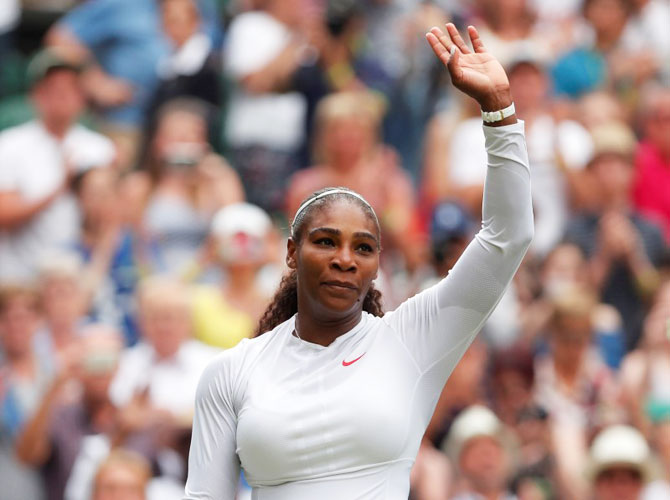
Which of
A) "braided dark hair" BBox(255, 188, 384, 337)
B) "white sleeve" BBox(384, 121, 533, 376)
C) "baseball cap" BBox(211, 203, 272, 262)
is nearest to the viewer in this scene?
"white sleeve" BBox(384, 121, 533, 376)

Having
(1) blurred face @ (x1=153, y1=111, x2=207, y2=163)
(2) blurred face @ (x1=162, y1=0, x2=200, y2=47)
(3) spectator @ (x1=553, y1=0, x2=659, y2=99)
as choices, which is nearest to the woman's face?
(1) blurred face @ (x1=153, y1=111, x2=207, y2=163)

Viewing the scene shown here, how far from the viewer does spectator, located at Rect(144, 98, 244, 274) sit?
7.63 m

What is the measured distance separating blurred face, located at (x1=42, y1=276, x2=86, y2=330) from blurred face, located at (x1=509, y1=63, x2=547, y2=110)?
299 centimetres

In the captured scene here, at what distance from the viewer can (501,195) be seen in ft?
9.89

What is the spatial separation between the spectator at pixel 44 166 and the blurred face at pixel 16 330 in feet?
1.38

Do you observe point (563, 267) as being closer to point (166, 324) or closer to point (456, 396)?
point (456, 396)

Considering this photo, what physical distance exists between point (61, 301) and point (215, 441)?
157 inches

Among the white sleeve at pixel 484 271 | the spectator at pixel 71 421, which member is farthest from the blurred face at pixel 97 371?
the white sleeve at pixel 484 271

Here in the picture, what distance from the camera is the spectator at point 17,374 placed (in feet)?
21.1

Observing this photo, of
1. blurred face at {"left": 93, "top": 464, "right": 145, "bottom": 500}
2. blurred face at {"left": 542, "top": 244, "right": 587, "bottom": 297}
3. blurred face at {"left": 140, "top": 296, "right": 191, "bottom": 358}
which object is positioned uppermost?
blurred face at {"left": 542, "top": 244, "right": 587, "bottom": 297}

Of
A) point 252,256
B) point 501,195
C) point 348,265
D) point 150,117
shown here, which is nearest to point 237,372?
point 348,265

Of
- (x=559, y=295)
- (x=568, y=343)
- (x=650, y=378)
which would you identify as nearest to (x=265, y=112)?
(x=559, y=295)

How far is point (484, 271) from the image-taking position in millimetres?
3043

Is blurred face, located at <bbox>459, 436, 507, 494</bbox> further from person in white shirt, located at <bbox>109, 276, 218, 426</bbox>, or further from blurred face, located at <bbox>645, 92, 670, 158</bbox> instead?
blurred face, located at <bbox>645, 92, 670, 158</bbox>
